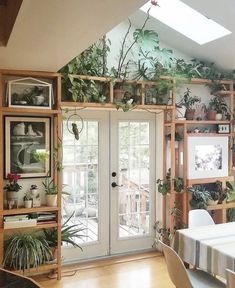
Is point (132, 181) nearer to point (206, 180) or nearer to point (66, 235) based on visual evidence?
point (206, 180)

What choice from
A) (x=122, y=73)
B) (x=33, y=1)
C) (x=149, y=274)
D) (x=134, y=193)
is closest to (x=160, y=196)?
(x=134, y=193)

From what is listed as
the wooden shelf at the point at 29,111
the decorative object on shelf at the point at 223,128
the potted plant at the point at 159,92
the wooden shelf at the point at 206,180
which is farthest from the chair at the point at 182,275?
the decorative object on shelf at the point at 223,128

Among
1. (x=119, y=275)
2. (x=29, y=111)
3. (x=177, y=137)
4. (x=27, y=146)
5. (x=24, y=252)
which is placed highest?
(x=29, y=111)

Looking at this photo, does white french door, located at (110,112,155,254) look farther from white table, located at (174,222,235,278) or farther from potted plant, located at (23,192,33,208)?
white table, located at (174,222,235,278)

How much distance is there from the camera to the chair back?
2297 mm

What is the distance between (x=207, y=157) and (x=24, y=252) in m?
2.54

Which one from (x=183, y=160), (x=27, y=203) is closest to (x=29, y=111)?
(x=27, y=203)

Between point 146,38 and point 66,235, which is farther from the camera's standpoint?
point 146,38

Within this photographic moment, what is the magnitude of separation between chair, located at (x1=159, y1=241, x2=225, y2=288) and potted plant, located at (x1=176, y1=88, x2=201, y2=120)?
6.90 ft

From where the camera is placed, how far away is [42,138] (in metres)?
3.59

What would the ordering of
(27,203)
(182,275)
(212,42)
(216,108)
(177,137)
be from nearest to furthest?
(182,275)
(27,203)
(212,42)
(177,137)
(216,108)

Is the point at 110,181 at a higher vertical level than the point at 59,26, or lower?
lower

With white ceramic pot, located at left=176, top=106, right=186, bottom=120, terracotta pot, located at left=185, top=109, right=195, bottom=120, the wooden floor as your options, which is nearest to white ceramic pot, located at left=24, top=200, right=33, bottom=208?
the wooden floor

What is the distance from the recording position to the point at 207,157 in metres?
4.27
